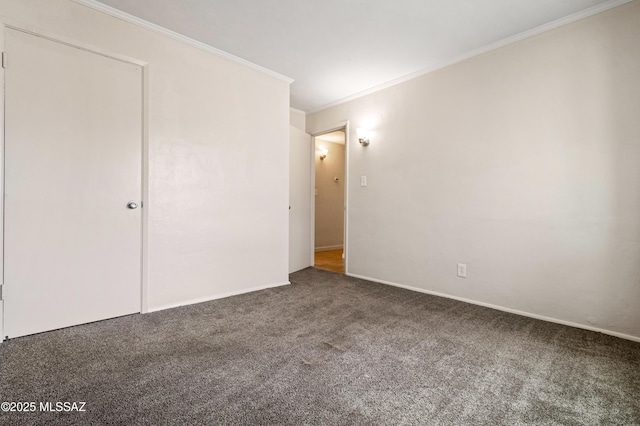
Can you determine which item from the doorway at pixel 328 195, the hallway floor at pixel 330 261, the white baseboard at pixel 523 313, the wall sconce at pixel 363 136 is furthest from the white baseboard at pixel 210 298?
the doorway at pixel 328 195

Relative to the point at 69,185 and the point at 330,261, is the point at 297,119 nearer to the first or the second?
the point at 330,261

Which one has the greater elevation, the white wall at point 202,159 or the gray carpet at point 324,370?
the white wall at point 202,159

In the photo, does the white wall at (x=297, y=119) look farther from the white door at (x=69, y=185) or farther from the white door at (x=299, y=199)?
the white door at (x=69, y=185)

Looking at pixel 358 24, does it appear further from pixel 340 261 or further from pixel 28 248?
pixel 340 261

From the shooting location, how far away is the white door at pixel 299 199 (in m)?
4.20

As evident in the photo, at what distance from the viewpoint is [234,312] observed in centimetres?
260

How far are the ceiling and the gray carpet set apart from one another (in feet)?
7.95

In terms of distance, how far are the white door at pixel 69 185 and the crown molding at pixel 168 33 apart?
0.35 metres

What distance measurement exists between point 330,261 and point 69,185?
12.1ft

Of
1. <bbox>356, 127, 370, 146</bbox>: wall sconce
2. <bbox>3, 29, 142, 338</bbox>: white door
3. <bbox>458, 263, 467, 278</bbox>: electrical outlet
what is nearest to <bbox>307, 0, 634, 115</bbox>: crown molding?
<bbox>356, 127, 370, 146</bbox>: wall sconce

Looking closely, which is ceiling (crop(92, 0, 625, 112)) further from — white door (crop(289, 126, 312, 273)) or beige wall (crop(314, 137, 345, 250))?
beige wall (crop(314, 137, 345, 250))

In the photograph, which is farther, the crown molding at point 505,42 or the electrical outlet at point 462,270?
the electrical outlet at point 462,270

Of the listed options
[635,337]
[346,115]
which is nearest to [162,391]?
[635,337]

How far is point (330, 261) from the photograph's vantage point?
5.12m
